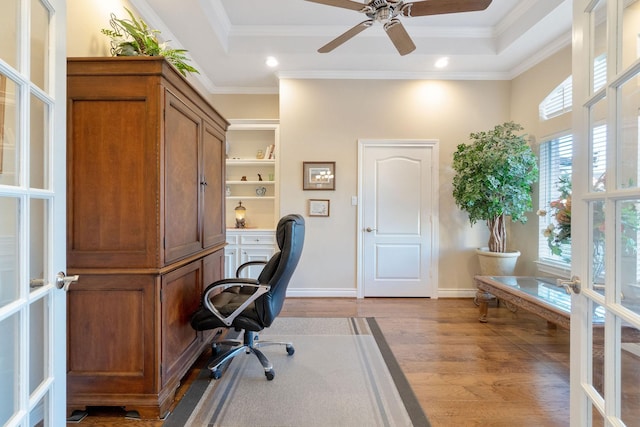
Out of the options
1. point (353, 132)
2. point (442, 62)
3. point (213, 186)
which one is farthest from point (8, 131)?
point (442, 62)

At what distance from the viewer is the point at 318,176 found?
148 inches

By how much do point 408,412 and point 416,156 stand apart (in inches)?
114

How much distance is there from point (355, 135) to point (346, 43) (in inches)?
40.9

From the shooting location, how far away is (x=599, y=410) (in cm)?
96

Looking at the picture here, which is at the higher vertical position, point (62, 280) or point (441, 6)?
point (441, 6)

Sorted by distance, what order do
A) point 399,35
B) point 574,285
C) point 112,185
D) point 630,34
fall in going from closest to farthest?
1. point 630,34
2. point 574,285
3. point 112,185
4. point 399,35

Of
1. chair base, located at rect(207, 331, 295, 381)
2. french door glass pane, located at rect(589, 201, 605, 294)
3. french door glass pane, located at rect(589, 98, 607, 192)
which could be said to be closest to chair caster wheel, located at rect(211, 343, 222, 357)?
chair base, located at rect(207, 331, 295, 381)

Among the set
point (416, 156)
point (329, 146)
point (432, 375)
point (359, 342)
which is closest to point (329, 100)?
point (329, 146)

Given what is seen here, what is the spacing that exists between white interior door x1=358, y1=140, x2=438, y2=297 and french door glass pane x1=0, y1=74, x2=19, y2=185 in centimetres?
323

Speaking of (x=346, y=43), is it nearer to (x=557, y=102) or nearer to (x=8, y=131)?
(x=557, y=102)

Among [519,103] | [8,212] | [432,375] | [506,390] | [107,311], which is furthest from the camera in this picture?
[519,103]

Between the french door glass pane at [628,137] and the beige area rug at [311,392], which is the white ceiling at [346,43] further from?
the beige area rug at [311,392]

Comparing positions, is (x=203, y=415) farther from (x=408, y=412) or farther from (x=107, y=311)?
(x=408, y=412)

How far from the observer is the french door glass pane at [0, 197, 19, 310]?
86 cm
